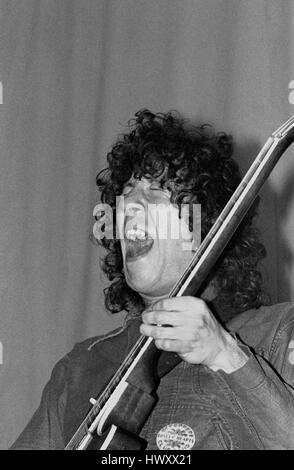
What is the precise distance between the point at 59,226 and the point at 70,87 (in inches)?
12.0

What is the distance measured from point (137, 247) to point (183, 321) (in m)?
0.25

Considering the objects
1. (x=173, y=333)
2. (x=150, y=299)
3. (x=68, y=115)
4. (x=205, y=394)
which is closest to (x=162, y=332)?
(x=173, y=333)

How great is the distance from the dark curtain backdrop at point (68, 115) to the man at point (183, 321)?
0.40 m

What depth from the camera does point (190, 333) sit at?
0.77 m

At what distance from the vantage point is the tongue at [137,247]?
1.00 meters

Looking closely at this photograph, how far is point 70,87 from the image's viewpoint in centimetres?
169

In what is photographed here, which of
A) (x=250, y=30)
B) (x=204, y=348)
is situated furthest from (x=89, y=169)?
(x=204, y=348)

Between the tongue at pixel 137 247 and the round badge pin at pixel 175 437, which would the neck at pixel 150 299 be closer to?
the tongue at pixel 137 247

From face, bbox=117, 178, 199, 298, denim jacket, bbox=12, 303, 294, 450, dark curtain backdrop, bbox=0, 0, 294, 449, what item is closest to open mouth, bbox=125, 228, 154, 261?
face, bbox=117, 178, 199, 298

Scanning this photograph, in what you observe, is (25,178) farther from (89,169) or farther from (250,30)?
(250,30)

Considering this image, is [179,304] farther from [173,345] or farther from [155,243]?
[155,243]

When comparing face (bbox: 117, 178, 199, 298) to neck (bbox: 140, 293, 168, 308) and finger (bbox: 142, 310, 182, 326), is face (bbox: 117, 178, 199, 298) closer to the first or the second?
neck (bbox: 140, 293, 168, 308)

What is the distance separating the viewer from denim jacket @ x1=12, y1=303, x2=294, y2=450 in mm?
791

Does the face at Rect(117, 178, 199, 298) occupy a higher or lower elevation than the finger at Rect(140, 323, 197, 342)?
higher
